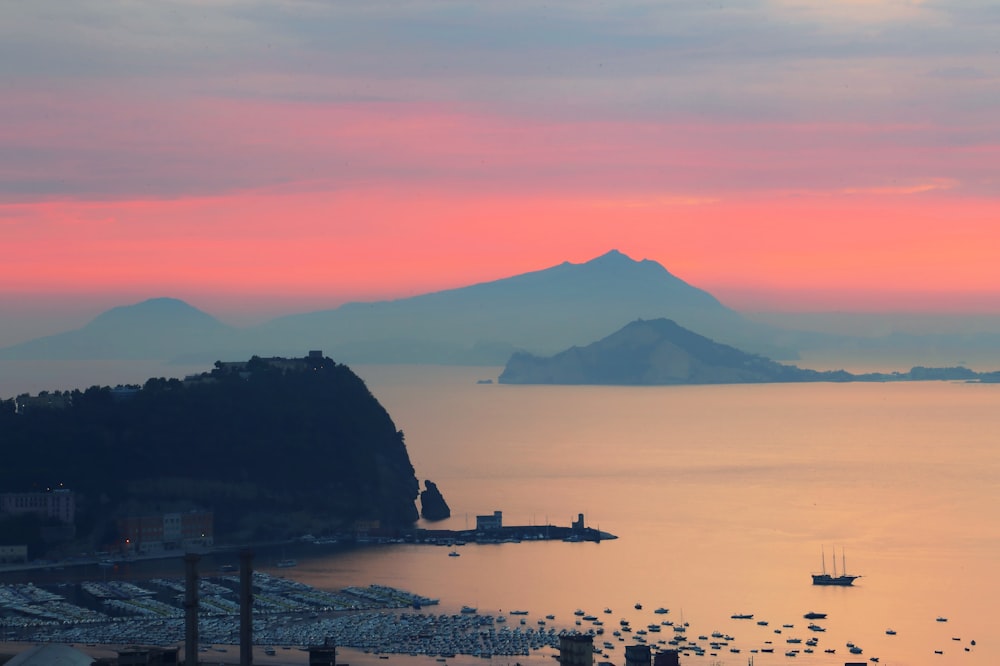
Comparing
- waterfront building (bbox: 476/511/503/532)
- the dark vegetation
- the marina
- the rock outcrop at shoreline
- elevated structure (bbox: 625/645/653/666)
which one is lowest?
the marina

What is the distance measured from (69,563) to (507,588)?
1538 cm

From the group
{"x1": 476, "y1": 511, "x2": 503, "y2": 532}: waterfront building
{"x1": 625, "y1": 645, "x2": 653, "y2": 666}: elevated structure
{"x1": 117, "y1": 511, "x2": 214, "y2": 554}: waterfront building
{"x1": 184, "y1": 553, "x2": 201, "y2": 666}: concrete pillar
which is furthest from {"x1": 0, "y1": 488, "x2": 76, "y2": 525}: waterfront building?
{"x1": 625, "y1": 645, "x2": 653, "y2": 666}: elevated structure

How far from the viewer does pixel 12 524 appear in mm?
61344

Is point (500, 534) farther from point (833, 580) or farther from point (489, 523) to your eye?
point (833, 580)

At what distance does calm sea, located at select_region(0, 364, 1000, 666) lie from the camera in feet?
162

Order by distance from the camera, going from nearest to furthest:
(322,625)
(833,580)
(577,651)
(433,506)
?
(577,651) → (322,625) → (833,580) → (433,506)

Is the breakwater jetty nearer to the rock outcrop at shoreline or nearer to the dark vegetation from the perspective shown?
the dark vegetation

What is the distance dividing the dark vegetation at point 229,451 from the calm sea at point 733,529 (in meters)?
4.51

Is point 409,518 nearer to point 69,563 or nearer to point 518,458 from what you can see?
point 69,563

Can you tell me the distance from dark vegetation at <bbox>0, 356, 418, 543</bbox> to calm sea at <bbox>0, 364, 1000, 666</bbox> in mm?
4508

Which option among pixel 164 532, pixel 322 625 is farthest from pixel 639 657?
pixel 164 532

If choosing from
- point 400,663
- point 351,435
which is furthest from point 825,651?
point 351,435

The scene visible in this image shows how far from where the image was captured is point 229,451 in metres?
72.2

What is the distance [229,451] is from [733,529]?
20112 millimetres
